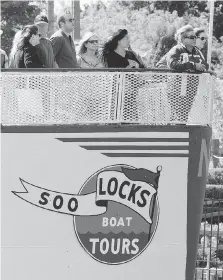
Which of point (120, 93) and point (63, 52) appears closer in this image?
point (120, 93)

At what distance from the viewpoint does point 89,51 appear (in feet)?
25.9

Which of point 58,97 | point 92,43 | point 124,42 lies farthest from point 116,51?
point 58,97

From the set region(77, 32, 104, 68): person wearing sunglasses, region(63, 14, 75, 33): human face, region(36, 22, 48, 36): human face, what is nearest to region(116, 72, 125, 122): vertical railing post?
region(77, 32, 104, 68): person wearing sunglasses

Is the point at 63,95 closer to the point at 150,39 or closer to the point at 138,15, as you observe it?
the point at 150,39

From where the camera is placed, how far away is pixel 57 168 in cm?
690

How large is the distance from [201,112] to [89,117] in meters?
0.97

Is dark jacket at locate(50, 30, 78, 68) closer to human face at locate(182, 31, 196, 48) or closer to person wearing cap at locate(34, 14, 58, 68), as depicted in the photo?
person wearing cap at locate(34, 14, 58, 68)

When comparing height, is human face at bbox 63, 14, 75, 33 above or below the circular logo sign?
above

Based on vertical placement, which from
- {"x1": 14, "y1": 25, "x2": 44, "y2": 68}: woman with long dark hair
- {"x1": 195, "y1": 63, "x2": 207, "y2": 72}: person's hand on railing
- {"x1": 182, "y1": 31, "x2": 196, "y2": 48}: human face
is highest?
{"x1": 182, "y1": 31, "x2": 196, "y2": 48}: human face

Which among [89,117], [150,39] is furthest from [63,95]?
[150,39]

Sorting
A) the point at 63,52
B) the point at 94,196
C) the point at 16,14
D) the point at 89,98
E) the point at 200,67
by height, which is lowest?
the point at 94,196

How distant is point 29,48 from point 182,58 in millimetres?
1328

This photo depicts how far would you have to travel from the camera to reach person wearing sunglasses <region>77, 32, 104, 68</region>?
7789 millimetres

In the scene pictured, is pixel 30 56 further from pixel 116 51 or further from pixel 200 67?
pixel 200 67
